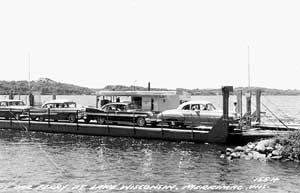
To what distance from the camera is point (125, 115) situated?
3092cm

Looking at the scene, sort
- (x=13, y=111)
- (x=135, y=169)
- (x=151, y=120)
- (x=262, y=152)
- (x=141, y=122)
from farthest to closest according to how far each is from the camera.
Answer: (x=13, y=111) < (x=141, y=122) < (x=151, y=120) < (x=262, y=152) < (x=135, y=169)

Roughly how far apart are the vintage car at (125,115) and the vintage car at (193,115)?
45.5 inches

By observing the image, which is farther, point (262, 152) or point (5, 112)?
point (5, 112)

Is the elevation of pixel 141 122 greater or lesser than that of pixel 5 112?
lesser

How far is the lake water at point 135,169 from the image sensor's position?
52.3 ft

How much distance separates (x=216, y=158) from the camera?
21484mm

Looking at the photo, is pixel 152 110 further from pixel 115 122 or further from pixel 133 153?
pixel 133 153

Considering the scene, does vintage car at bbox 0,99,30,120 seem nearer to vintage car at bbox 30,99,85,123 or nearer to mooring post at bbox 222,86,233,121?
vintage car at bbox 30,99,85,123

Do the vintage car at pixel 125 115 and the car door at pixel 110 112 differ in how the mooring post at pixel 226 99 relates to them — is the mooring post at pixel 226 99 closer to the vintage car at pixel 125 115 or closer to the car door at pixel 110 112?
the vintage car at pixel 125 115

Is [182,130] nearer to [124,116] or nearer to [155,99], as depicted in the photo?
[155,99]

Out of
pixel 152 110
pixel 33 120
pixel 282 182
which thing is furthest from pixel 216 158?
pixel 33 120

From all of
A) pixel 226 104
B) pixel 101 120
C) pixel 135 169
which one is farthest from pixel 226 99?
pixel 101 120

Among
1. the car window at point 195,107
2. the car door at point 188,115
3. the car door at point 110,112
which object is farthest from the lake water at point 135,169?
the car door at point 110,112

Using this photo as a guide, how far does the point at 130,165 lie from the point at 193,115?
28.5 ft
